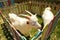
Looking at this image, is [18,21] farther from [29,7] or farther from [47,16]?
[29,7]

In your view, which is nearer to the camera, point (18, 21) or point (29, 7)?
point (18, 21)

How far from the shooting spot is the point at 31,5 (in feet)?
5.30

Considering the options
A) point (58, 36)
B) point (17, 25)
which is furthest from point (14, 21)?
point (58, 36)

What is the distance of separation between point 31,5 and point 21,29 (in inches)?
18.2

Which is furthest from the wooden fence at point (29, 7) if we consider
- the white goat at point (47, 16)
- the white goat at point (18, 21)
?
the white goat at point (18, 21)

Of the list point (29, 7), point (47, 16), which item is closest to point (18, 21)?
point (47, 16)

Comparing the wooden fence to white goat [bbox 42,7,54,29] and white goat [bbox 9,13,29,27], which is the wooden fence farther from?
white goat [bbox 9,13,29,27]

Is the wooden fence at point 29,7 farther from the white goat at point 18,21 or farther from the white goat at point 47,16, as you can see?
the white goat at point 18,21

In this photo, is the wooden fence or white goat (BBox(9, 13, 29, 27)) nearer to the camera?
white goat (BBox(9, 13, 29, 27))

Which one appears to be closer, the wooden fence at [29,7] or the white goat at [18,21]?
the white goat at [18,21]

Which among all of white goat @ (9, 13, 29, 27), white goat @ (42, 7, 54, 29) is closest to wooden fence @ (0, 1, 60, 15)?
white goat @ (42, 7, 54, 29)

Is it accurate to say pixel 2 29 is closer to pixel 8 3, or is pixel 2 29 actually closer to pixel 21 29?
pixel 21 29

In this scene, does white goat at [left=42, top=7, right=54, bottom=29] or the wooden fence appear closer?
white goat at [left=42, top=7, right=54, bottom=29]

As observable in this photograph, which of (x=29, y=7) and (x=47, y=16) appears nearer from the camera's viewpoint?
(x=47, y=16)
